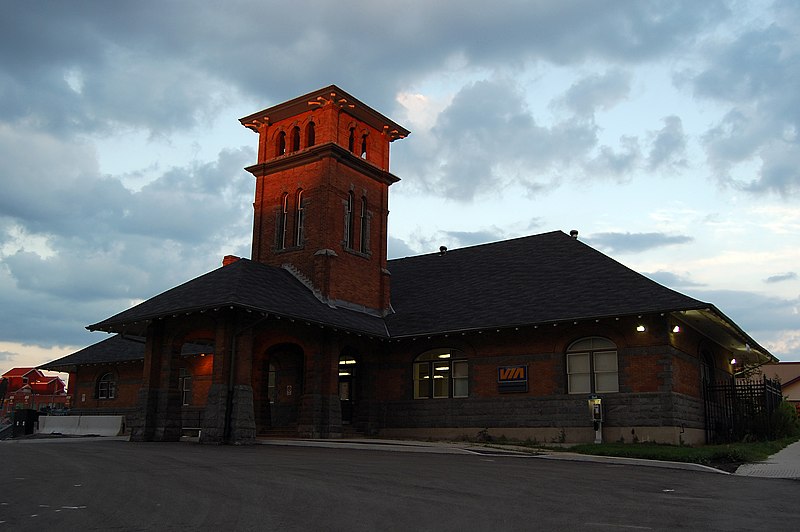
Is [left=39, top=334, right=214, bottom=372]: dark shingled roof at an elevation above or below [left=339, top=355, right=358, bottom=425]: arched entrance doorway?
above

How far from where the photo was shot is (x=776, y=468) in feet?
53.3

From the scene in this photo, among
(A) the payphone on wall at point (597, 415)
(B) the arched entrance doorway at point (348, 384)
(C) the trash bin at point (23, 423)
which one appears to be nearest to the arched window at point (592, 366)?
(A) the payphone on wall at point (597, 415)

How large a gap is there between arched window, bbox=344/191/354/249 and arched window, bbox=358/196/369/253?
574 millimetres

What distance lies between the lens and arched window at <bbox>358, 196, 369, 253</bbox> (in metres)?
32.1

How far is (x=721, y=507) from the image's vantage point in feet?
31.9

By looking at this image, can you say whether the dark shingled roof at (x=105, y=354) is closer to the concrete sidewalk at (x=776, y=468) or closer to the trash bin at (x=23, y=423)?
the trash bin at (x=23, y=423)

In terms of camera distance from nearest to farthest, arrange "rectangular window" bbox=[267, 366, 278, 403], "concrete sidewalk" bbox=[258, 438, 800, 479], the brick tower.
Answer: "concrete sidewalk" bbox=[258, 438, 800, 479] < the brick tower < "rectangular window" bbox=[267, 366, 278, 403]

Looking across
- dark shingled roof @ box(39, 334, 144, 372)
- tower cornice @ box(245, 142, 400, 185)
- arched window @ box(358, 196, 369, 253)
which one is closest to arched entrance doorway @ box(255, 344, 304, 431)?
arched window @ box(358, 196, 369, 253)

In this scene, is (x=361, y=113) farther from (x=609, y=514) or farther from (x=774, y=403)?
(x=609, y=514)

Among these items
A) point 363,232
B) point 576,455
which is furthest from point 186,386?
point 576,455

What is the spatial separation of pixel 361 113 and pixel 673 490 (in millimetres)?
23884

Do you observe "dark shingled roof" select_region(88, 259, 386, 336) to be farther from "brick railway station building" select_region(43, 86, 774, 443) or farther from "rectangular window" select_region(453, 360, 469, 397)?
"rectangular window" select_region(453, 360, 469, 397)

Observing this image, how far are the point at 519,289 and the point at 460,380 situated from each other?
14.3 ft

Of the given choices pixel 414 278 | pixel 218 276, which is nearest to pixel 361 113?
pixel 414 278
